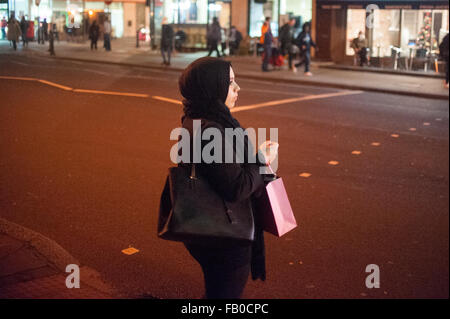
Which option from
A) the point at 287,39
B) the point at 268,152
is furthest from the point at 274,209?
the point at 287,39

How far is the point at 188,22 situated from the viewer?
34.1 metres

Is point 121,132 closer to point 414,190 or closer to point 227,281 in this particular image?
point 414,190

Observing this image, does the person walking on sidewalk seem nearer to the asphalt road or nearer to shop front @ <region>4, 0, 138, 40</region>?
the asphalt road

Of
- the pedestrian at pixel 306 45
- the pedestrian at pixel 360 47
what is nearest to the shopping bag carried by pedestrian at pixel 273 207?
the pedestrian at pixel 306 45

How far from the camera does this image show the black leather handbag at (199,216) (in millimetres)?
3008

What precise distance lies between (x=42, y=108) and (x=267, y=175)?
10.3 metres

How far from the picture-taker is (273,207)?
3.25m

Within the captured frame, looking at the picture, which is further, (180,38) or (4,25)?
(180,38)

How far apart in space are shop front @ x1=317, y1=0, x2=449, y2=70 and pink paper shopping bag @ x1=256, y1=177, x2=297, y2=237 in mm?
21932

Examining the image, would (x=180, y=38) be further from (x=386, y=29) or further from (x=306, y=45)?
(x=306, y=45)

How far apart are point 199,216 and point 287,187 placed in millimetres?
4909

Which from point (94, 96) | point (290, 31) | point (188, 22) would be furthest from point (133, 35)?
point (94, 96)

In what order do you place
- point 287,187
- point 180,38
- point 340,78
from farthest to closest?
point 180,38, point 340,78, point 287,187

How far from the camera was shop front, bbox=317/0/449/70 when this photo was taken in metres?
24.1
